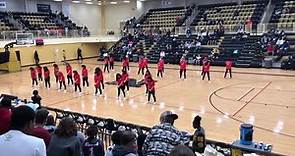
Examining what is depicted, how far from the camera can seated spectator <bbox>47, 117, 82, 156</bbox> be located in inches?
124

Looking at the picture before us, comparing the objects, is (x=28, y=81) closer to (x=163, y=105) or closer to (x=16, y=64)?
(x=16, y=64)

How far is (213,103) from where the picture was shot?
12133 millimetres

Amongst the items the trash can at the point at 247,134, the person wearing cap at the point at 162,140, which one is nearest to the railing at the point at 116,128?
the trash can at the point at 247,134

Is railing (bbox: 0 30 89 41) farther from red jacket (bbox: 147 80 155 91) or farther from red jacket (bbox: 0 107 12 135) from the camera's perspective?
red jacket (bbox: 0 107 12 135)

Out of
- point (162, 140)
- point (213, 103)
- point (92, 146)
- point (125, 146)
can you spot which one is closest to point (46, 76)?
point (213, 103)

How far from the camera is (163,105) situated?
39.4ft

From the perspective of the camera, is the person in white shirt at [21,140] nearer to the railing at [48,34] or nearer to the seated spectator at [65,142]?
the seated spectator at [65,142]

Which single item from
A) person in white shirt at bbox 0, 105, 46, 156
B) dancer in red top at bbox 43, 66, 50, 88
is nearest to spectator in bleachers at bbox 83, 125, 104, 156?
person in white shirt at bbox 0, 105, 46, 156

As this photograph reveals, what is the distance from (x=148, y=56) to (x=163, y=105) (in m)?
15.1

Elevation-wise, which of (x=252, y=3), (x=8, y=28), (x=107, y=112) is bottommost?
(x=107, y=112)

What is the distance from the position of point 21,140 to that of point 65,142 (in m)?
0.92

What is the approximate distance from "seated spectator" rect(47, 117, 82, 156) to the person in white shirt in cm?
69

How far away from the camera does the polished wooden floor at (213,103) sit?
902cm

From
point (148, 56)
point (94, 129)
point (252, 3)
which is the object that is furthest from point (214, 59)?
point (94, 129)
